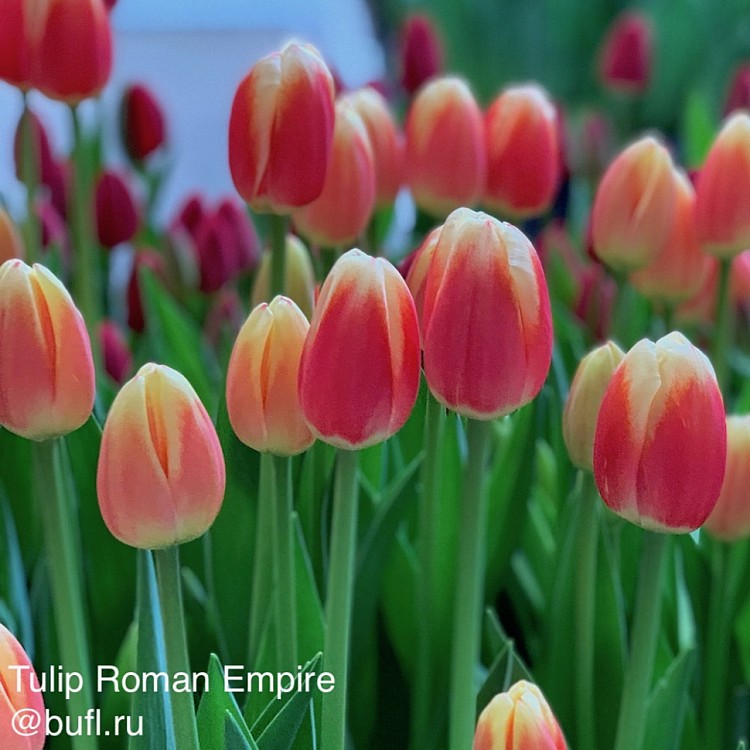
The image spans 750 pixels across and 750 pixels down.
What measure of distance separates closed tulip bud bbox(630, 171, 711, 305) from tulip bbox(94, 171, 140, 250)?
32cm

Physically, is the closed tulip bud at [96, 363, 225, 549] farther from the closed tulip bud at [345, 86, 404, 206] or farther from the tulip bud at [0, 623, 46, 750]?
the closed tulip bud at [345, 86, 404, 206]

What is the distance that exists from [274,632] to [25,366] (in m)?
0.13

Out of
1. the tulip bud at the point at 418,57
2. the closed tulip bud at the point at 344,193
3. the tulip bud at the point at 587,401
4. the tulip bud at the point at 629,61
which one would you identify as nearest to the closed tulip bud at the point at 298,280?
the closed tulip bud at the point at 344,193

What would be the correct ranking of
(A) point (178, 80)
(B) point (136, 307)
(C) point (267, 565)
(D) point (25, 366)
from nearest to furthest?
(D) point (25, 366) < (C) point (267, 565) < (B) point (136, 307) < (A) point (178, 80)

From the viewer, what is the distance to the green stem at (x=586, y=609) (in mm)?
383

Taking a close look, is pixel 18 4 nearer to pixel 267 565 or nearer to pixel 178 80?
pixel 267 565

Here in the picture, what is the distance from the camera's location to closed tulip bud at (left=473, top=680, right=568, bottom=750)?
28 cm

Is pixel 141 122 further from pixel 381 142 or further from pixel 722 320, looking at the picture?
pixel 722 320

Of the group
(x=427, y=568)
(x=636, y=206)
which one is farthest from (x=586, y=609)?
(x=636, y=206)

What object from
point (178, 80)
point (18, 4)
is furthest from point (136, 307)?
point (178, 80)

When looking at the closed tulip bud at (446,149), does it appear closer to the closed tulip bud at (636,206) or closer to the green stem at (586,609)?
the closed tulip bud at (636,206)

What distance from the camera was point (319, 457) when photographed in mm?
407

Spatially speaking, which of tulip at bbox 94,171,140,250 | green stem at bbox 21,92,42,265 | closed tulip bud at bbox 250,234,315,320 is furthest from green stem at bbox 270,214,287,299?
tulip at bbox 94,171,140,250

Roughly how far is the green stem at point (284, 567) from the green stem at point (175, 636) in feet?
0.14
